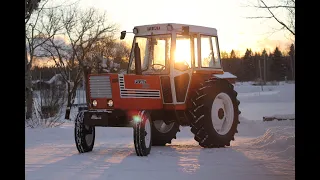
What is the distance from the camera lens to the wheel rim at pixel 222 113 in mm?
8664

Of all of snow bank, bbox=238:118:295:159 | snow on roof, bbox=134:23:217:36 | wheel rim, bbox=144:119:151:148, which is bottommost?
snow bank, bbox=238:118:295:159

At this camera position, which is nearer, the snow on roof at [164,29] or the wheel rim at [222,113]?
the snow on roof at [164,29]

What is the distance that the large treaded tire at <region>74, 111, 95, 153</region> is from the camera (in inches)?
307

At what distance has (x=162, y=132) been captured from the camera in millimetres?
9414

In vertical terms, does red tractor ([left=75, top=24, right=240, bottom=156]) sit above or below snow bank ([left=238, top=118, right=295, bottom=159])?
above

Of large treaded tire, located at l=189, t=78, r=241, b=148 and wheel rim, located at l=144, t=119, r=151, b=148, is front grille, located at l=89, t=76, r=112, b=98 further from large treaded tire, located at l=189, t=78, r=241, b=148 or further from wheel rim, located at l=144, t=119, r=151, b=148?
large treaded tire, located at l=189, t=78, r=241, b=148

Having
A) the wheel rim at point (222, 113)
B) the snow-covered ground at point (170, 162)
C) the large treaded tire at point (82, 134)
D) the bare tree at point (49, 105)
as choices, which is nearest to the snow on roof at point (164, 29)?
the wheel rim at point (222, 113)

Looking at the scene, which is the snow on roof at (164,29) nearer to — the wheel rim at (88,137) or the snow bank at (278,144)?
the wheel rim at (88,137)

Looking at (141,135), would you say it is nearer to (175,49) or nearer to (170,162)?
(170,162)

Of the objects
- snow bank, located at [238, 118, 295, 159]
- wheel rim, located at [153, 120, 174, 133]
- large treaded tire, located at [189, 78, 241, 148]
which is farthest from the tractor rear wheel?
snow bank, located at [238, 118, 295, 159]

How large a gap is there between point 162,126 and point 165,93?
144 cm

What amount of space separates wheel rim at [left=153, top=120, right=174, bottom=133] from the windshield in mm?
1217
